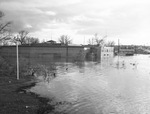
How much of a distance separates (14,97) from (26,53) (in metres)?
65.7

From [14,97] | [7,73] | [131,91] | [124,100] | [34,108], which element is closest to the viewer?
[34,108]

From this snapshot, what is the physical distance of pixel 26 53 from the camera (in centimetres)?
7550

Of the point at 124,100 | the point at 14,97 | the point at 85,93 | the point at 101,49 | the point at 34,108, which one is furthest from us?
the point at 101,49

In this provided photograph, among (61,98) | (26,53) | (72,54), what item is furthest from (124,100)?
(26,53)

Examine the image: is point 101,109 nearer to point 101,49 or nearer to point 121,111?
point 121,111

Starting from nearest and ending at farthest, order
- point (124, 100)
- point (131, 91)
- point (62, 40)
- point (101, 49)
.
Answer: point (124, 100) → point (131, 91) → point (101, 49) → point (62, 40)

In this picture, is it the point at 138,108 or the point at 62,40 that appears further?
the point at 62,40

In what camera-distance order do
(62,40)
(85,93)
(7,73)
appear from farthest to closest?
(62,40) → (7,73) → (85,93)

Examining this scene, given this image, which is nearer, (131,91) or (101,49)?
(131,91)

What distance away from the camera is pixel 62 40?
386 ft

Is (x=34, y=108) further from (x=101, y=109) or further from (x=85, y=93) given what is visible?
(x=85, y=93)

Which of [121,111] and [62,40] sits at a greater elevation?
[62,40]

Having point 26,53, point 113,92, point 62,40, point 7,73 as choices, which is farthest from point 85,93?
point 62,40

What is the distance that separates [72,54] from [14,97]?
61.1 m
